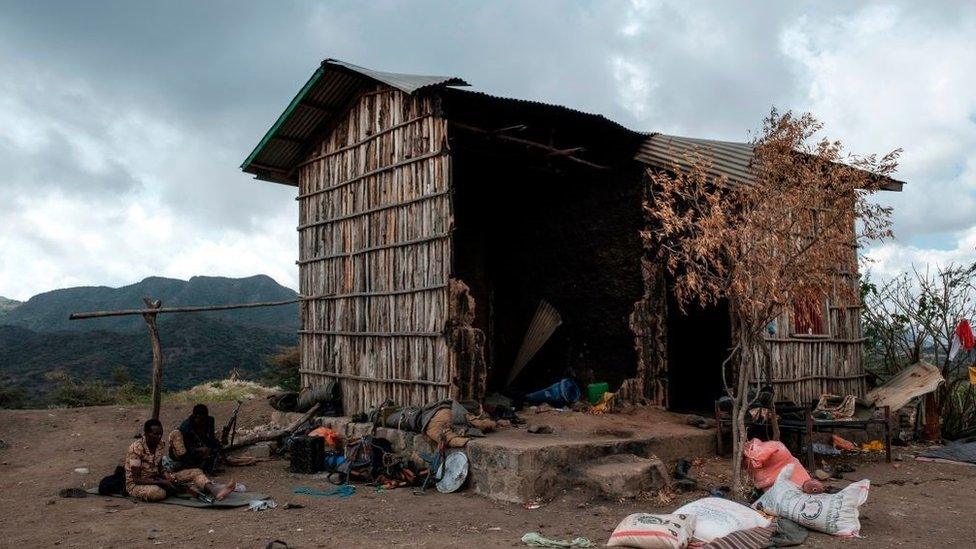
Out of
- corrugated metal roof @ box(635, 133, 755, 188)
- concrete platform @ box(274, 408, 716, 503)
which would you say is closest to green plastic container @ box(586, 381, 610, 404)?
concrete platform @ box(274, 408, 716, 503)

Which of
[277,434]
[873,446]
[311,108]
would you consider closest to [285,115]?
[311,108]

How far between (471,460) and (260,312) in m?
39.4

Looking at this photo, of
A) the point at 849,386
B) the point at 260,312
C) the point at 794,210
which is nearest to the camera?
the point at 794,210

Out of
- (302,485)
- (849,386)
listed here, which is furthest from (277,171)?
(849,386)

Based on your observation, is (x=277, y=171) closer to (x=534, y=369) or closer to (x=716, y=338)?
(x=534, y=369)

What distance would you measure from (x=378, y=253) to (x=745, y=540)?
7.19 metres

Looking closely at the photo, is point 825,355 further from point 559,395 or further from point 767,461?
point 767,461

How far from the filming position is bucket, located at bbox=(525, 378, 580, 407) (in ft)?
35.7

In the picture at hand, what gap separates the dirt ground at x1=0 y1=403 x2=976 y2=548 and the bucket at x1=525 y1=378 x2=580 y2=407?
2.65 meters

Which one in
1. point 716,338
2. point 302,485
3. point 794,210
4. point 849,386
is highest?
point 794,210

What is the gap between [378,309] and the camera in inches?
430

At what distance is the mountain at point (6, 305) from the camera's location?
1759 inches

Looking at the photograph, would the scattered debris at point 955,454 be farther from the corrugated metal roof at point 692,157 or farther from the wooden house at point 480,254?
the corrugated metal roof at point 692,157

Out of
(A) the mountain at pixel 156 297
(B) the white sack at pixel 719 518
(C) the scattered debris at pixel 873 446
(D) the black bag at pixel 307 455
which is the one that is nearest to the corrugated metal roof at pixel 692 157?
(C) the scattered debris at pixel 873 446
